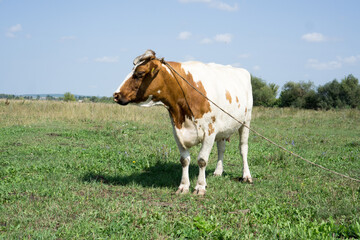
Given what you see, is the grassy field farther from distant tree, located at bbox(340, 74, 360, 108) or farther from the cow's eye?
distant tree, located at bbox(340, 74, 360, 108)

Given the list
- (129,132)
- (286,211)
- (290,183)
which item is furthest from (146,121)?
(286,211)

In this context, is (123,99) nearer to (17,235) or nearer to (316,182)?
(17,235)

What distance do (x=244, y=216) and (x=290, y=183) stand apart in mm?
2627

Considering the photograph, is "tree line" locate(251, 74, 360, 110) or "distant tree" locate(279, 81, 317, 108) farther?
"distant tree" locate(279, 81, 317, 108)

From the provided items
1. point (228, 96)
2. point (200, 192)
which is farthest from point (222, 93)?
point (200, 192)

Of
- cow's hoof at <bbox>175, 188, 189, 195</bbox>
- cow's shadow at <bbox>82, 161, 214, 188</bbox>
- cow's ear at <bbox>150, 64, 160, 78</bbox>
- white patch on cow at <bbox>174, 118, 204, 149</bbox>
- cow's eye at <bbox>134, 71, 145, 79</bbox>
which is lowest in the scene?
cow's shadow at <bbox>82, 161, 214, 188</bbox>

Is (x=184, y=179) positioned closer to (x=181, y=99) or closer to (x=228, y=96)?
(x=181, y=99)

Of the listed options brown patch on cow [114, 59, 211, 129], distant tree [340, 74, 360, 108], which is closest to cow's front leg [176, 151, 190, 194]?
brown patch on cow [114, 59, 211, 129]

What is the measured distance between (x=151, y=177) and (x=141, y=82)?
2354 millimetres

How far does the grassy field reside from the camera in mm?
4246

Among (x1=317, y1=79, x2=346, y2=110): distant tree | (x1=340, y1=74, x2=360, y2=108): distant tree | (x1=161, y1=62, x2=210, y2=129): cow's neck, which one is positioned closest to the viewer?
(x1=161, y1=62, x2=210, y2=129): cow's neck

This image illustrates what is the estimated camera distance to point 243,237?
406 cm

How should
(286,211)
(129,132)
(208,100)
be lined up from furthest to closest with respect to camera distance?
1. (129,132)
2. (208,100)
3. (286,211)

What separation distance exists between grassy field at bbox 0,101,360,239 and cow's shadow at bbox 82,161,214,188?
2 centimetres
